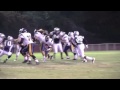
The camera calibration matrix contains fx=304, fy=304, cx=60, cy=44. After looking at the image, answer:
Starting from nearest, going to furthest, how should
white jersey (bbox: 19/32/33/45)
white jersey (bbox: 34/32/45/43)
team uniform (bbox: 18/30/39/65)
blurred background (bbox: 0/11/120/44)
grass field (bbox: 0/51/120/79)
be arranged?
grass field (bbox: 0/51/120/79), team uniform (bbox: 18/30/39/65), white jersey (bbox: 19/32/33/45), white jersey (bbox: 34/32/45/43), blurred background (bbox: 0/11/120/44)

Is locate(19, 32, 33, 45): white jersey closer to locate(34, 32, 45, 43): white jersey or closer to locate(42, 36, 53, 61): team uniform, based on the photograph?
locate(34, 32, 45, 43): white jersey

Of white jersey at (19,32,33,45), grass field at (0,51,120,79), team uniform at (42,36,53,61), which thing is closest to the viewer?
grass field at (0,51,120,79)

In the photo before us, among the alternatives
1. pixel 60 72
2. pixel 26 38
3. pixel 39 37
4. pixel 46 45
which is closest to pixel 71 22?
pixel 46 45

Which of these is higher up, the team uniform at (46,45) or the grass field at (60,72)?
the team uniform at (46,45)

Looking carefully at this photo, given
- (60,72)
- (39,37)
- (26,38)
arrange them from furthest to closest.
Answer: (39,37) < (26,38) < (60,72)

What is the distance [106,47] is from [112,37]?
3716mm

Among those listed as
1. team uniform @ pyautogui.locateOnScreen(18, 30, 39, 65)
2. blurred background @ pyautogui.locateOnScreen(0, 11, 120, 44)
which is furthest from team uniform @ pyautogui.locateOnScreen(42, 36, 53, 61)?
blurred background @ pyautogui.locateOnScreen(0, 11, 120, 44)

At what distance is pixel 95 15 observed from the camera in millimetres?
26062

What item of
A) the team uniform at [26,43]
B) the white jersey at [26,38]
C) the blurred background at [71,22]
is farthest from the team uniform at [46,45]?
the blurred background at [71,22]

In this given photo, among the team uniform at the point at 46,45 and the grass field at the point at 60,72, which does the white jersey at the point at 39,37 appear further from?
the grass field at the point at 60,72

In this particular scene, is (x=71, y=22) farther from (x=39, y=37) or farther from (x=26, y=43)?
(x=26, y=43)
